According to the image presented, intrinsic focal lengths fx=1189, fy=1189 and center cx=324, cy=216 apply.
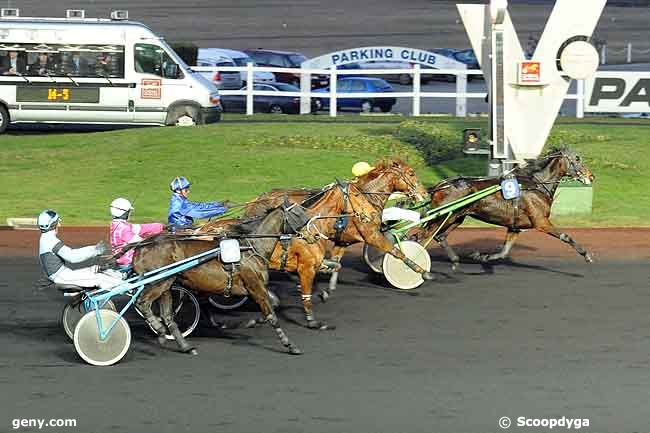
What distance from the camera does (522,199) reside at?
14250 mm

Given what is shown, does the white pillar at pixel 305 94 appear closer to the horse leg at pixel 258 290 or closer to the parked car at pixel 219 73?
the parked car at pixel 219 73

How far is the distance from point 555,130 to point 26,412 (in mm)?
17555

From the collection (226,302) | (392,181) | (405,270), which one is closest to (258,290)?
(226,302)

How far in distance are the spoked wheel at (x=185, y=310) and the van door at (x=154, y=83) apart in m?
16.4

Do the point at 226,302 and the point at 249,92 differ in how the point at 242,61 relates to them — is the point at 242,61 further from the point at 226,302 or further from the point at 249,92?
the point at 226,302

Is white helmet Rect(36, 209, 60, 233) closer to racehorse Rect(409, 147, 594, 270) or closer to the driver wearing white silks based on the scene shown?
the driver wearing white silks

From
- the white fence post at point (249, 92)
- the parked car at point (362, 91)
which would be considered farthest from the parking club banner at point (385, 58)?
the white fence post at point (249, 92)

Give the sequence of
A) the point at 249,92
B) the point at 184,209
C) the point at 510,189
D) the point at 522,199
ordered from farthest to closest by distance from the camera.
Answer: the point at 249,92 < the point at 522,199 < the point at 510,189 < the point at 184,209

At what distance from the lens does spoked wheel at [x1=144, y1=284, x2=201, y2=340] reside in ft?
38.3

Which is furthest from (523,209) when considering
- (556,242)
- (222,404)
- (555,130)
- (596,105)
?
(555,130)

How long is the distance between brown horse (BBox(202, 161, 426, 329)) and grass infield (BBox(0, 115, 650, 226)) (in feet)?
19.8

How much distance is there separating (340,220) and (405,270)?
Answer: 1.53 metres

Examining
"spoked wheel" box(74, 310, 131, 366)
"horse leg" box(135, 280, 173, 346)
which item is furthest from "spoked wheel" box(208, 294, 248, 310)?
"spoked wheel" box(74, 310, 131, 366)

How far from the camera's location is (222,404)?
9594mm
